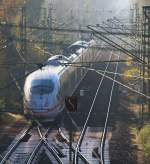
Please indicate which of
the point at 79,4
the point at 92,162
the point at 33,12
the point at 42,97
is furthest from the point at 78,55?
the point at 79,4

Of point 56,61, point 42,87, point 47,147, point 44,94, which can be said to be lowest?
point 47,147

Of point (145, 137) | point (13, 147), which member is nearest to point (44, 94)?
point (13, 147)

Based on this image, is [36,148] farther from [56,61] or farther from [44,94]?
[56,61]

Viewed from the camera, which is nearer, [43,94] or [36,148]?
[36,148]

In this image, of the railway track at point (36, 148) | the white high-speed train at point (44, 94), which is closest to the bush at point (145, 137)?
the railway track at point (36, 148)

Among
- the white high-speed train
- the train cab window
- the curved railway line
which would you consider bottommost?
the curved railway line

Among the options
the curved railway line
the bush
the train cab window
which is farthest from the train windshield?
the bush

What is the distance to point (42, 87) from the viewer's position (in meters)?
30.1

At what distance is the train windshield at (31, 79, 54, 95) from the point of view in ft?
98.2

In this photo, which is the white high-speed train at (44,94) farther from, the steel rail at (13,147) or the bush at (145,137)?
the bush at (145,137)

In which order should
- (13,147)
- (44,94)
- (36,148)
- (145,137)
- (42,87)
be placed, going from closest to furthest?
(36,148) → (13,147) → (145,137) → (44,94) → (42,87)

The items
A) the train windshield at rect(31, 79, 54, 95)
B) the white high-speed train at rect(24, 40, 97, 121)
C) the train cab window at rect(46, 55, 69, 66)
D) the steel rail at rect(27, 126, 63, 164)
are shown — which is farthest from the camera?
the train cab window at rect(46, 55, 69, 66)

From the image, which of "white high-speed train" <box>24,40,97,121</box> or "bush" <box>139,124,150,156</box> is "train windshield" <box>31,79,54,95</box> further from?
"bush" <box>139,124,150,156</box>

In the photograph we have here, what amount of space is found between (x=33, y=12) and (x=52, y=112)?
141 feet
